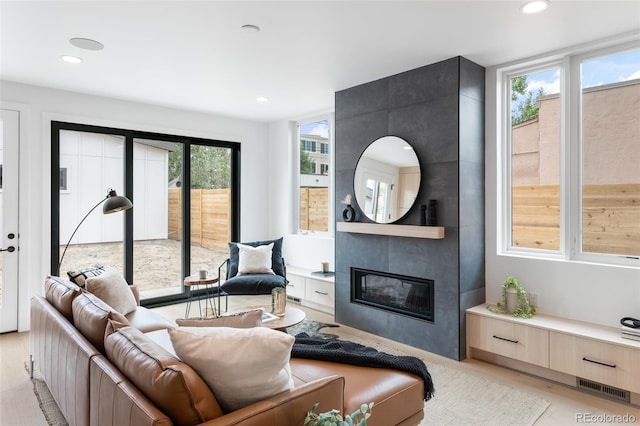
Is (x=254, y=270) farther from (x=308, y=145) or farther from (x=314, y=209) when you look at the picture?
(x=308, y=145)

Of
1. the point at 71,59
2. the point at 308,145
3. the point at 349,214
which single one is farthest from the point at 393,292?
the point at 71,59

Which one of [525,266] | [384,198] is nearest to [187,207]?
[384,198]

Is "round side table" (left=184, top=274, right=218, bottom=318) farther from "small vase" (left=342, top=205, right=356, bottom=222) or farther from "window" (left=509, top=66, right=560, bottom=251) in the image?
"window" (left=509, top=66, right=560, bottom=251)

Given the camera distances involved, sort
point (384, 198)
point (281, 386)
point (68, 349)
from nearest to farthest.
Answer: point (281, 386) → point (68, 349) → point (384, 198)

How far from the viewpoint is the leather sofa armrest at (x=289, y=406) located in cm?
130

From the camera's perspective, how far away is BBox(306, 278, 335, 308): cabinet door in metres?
4.56

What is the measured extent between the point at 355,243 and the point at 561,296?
1.84 meters

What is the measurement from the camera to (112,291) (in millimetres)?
2994

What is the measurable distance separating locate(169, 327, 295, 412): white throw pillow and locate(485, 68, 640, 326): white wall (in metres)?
2.57

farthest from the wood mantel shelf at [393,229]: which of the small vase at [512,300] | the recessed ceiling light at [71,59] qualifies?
the recessed ceiling light at [71,59]

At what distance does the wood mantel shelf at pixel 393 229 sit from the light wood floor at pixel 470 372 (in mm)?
1019

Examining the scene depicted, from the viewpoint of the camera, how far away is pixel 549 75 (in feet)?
10.8

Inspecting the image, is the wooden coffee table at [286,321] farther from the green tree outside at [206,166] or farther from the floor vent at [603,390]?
the green tree outside at [206,166]

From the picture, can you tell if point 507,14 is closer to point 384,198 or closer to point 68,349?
point 384,198
